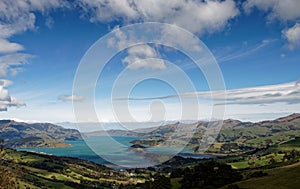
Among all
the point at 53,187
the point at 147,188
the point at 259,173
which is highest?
the point at 259,173

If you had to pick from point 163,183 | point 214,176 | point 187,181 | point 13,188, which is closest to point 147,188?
point 163,183

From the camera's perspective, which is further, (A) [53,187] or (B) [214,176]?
(A) [53,187]

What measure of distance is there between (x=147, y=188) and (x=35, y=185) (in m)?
136

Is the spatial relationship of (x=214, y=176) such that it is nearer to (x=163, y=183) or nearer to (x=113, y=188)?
(x=163, y=183)

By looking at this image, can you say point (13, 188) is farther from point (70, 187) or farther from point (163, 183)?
point (70, 187)

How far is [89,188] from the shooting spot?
639 ft

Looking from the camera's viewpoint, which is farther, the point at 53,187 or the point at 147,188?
the point at 53,187

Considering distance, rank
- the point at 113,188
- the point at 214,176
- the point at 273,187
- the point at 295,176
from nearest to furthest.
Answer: the point at 273,187 < the point at 295,176 < the point at 214,176 < the point at 113,188

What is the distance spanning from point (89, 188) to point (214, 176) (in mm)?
142024

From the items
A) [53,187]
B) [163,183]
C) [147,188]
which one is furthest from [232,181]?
[53,187]

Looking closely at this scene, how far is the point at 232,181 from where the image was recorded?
239 feet

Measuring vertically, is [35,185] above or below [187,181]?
below

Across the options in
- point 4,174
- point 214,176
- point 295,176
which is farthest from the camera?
point 214,176

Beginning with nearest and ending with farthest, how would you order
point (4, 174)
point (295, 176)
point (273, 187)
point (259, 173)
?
point (4, 174) → point (273, 187) → point (295, 176) → point (259, 173)
